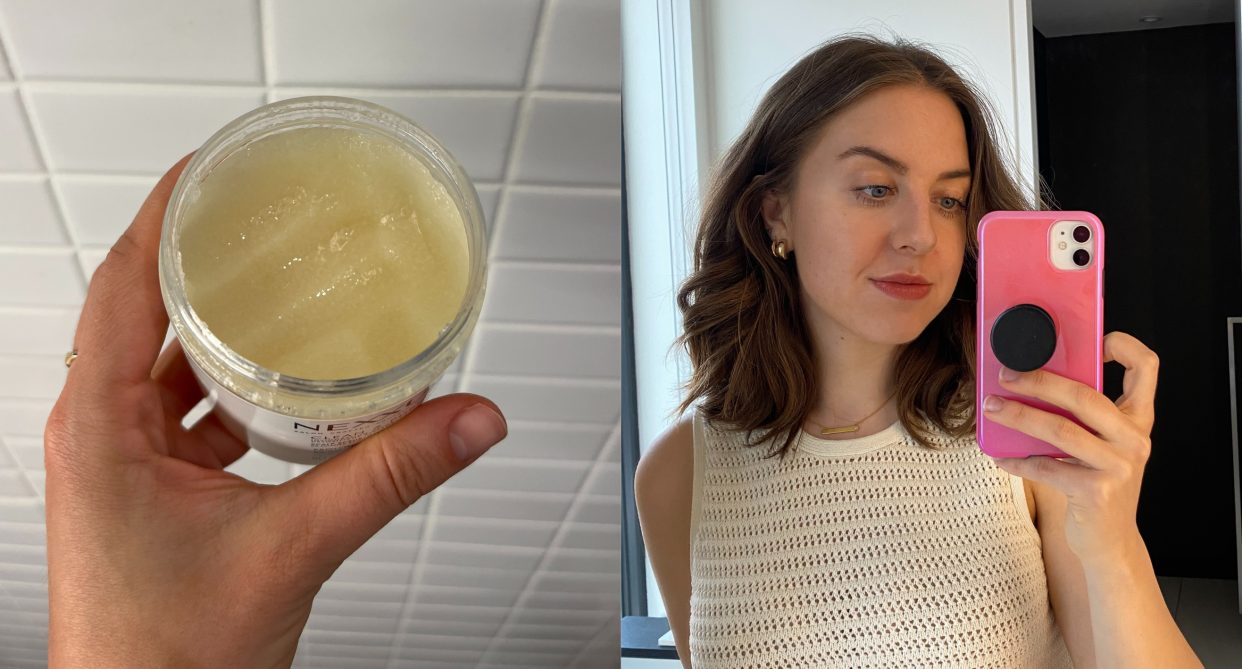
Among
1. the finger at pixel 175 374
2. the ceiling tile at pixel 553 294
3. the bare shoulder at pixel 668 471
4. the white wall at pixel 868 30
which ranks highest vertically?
the white wall at pixel 868 30

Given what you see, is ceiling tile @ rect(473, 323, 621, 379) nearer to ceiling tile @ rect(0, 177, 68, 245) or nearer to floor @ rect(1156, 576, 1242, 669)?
ceiling tile @ rect(0, 177, 68, 245)

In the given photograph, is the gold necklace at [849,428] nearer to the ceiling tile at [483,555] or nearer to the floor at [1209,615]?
the ceiling tile at [483,555]

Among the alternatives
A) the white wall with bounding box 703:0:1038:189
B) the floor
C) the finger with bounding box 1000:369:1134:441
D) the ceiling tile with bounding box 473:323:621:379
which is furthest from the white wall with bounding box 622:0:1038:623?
the floor

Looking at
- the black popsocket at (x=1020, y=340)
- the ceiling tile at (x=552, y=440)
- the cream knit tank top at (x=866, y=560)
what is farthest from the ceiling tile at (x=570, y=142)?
the cream knit tank top at (x=866, y=560)

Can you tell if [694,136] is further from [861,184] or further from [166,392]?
[166,392]

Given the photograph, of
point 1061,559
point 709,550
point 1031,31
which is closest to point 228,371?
point 709,550

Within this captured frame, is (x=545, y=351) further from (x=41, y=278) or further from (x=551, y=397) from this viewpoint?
(x=41, y=278)
